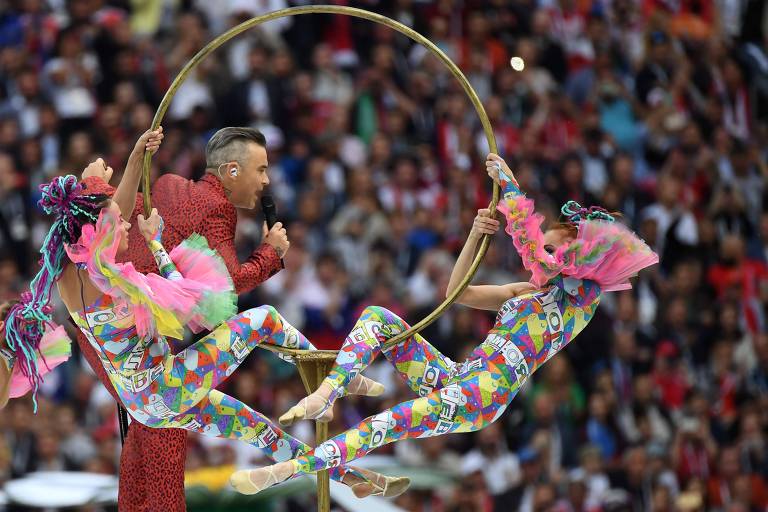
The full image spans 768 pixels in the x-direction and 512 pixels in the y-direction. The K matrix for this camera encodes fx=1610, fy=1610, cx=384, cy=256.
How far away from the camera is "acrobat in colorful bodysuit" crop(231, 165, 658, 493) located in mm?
6672

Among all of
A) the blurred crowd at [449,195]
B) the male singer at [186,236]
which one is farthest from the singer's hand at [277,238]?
the blurred crowd at [449,195]

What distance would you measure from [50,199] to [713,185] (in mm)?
6746

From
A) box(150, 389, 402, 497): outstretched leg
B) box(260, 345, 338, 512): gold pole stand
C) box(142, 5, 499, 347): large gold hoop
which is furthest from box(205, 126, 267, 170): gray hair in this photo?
box(150, 389, 402, 497): outstretched leg

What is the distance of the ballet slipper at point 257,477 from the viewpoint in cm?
629

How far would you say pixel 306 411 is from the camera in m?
6.37

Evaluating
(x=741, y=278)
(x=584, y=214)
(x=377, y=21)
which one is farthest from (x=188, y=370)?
(x=741, y=278)

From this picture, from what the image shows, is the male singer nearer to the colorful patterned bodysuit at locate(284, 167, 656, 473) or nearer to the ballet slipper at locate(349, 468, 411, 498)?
the colorful patterned bodysuit at locate(284, 167, 656, 473)

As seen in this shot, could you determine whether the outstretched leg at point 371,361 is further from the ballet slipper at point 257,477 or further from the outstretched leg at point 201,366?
the outstretched leg at point 201,366

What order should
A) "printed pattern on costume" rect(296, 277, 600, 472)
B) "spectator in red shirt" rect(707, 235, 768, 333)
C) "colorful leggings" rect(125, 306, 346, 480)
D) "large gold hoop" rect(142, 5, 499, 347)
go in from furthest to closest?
"spectator in red shirt" rect(707, 235, 768, 333), "large gold hoop" rect(142, 5, 499, 347), "printed pattern on costume" rect(296, 277, 600, 472), "colorful leggings" rect(125, 306, 346, 480)

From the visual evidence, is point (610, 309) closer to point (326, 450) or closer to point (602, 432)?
point (602, 432)

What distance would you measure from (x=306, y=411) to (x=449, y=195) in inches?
189

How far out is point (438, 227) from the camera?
10.8 m

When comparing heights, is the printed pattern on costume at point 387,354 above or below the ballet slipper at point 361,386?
above

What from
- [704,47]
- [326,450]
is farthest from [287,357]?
[704,47]
